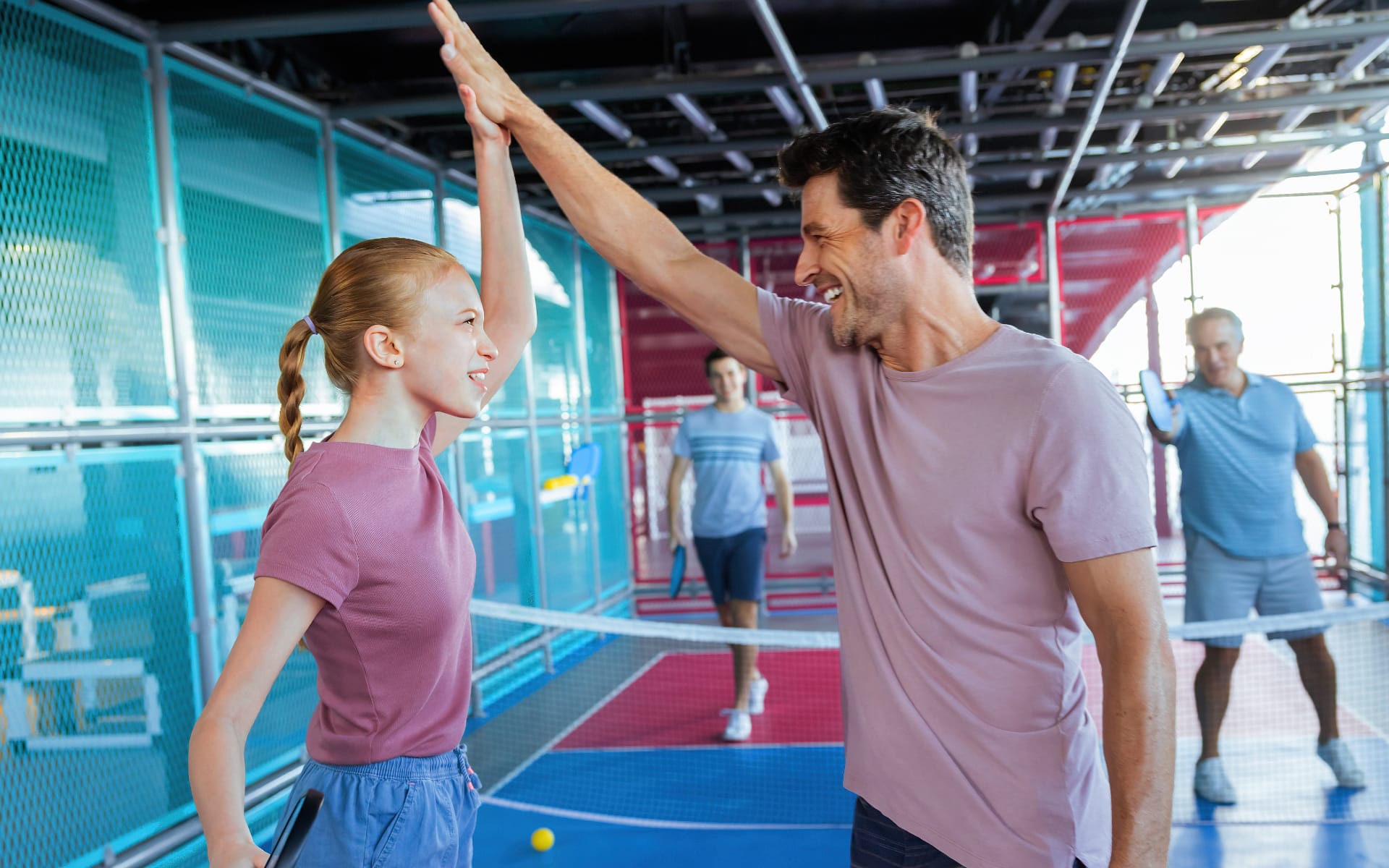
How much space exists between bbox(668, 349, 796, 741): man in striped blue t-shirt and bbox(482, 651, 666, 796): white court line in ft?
3.25

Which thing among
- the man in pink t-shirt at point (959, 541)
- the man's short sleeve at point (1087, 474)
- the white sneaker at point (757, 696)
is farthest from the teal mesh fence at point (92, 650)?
the white sneaker at point (757, 696)

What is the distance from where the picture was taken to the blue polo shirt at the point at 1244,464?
15.2ft

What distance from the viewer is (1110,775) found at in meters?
1.52

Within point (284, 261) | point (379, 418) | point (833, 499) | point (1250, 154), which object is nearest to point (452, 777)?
point (379, 418)

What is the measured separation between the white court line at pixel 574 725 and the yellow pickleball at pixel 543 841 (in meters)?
0.77

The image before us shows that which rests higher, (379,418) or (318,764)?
(379,418)

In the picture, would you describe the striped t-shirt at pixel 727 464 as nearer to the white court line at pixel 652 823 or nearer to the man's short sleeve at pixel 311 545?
the white court line at pixel 652 823

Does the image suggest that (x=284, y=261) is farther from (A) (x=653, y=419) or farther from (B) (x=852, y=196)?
(A) (x=653, y=419)

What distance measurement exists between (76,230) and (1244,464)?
4.84 metres

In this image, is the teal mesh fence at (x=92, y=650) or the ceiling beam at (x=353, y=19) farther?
the ceiling beam at (x=353, y=19)

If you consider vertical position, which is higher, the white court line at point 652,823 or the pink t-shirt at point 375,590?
the pink t-shirt at point 375,590

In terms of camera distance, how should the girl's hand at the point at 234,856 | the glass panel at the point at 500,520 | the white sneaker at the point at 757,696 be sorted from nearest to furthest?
the girl's hand at the point at 234,856, the white sneaker at the point at 757,696, the glass panel at the point at 500,520

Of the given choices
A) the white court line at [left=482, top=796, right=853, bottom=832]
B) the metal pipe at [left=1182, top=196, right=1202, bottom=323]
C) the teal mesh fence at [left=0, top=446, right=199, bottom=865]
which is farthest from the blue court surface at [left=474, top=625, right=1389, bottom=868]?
the metal pipe at [left=1182, top=196, right=1202, bottom=323]

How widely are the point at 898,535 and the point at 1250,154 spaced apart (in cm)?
776
